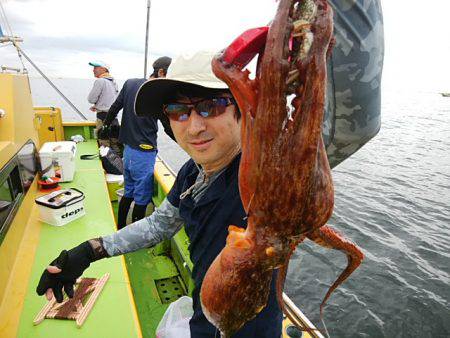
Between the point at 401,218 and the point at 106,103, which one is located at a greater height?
the point at 106,103

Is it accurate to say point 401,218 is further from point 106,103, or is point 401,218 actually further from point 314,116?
point 314,116

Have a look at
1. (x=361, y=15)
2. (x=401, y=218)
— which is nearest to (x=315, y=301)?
(x=401, y=218)

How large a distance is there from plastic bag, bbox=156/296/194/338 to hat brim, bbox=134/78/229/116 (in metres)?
1.75

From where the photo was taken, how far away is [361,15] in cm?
105

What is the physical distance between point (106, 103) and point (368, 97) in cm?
904

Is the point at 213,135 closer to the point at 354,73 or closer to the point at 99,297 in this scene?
the point at 354,73

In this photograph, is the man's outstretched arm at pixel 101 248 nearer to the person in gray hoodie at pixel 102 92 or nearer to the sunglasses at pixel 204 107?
the sunglasses at pixel 204 107

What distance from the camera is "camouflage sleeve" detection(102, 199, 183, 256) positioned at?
2.54m

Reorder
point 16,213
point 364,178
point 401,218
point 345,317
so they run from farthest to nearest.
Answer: point 364,178 < point 401,218 < point 345,317 < point 16,213

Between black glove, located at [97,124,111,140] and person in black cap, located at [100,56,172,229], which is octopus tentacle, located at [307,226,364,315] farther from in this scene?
black glove, located at [97,124,111,140]

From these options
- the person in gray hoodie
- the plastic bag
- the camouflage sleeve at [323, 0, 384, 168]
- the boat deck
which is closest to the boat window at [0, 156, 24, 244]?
the boat deck

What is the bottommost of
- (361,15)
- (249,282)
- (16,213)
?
(16,213)

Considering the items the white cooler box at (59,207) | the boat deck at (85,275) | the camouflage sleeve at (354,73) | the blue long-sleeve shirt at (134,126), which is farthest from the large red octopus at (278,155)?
the blue long-sleeve shirt at (134,126)

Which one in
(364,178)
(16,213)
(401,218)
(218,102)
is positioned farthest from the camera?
(364,178)
